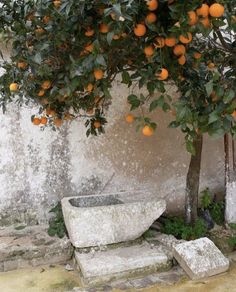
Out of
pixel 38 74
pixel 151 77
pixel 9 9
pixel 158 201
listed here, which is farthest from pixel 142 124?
pixel 158 201

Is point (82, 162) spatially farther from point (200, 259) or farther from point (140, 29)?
point (140, 29)

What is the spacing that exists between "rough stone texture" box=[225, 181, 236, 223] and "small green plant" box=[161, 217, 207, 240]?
399mm

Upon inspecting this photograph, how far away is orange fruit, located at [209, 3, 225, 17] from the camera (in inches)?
66.9

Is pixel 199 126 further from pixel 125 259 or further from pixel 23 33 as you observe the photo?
pixel 125 259

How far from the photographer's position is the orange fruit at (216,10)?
5.58ft

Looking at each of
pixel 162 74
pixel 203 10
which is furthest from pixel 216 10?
pixel 162 74

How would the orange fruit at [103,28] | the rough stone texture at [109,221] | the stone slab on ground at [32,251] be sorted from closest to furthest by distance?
the orange fruit at [103,28], the rough stone texture at [109,221], the stone slab on ground at [32,251]

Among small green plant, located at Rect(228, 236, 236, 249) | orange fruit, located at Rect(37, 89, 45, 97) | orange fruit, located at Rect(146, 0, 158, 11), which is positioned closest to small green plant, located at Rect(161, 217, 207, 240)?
small green plant, located at Rect(228, 236, 236, 249)

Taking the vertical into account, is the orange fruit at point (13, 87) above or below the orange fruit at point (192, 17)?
below

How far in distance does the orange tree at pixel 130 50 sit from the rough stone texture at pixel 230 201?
195 centimetres

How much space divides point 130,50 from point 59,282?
2.04 meters

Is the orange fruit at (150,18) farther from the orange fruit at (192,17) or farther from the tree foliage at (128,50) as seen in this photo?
the orange fruit at (192,17)

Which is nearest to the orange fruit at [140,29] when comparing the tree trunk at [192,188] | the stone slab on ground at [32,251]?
the tree trunk at [192,188]

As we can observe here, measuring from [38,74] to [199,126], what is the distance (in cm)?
98
